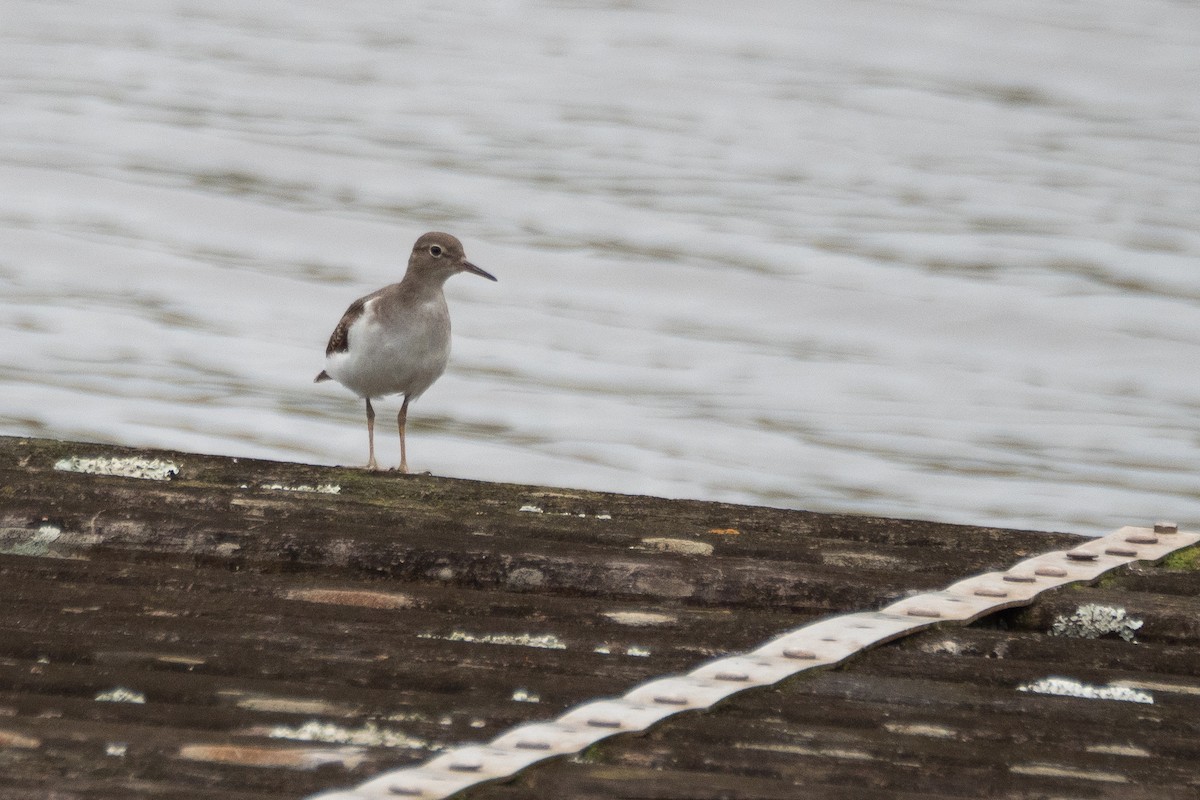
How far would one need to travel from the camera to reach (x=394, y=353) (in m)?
7.98

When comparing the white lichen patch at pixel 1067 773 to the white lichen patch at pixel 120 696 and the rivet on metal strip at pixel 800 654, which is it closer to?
the rivet on metal strip at pixel 800 654

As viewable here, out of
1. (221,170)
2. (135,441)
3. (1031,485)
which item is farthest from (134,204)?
(1031,485)

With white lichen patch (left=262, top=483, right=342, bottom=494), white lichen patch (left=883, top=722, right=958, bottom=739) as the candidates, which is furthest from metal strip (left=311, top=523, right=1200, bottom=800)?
white lichen patch (left=262, top=483, right=342, bottom=494)

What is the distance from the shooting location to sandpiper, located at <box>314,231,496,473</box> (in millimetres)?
7984

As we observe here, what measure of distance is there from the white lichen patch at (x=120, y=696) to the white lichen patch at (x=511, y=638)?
694mm

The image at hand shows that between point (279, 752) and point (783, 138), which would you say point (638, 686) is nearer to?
point (279, 752)

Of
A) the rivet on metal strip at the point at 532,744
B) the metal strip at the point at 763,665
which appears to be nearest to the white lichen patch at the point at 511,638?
the metal strip at the point at 763,665

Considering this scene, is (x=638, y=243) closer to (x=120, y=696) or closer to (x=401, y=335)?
(x=401, y=335)

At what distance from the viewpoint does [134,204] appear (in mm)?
19172

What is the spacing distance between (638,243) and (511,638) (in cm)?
1437

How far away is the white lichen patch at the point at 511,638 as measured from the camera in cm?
428

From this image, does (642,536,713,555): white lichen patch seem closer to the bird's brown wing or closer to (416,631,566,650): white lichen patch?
(416,631,566,650): white lichen patch

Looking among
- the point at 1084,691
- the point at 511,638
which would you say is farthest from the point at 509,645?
the point at 1084,691

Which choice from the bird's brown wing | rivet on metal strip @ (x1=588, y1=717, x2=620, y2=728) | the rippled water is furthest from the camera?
the rippled water
